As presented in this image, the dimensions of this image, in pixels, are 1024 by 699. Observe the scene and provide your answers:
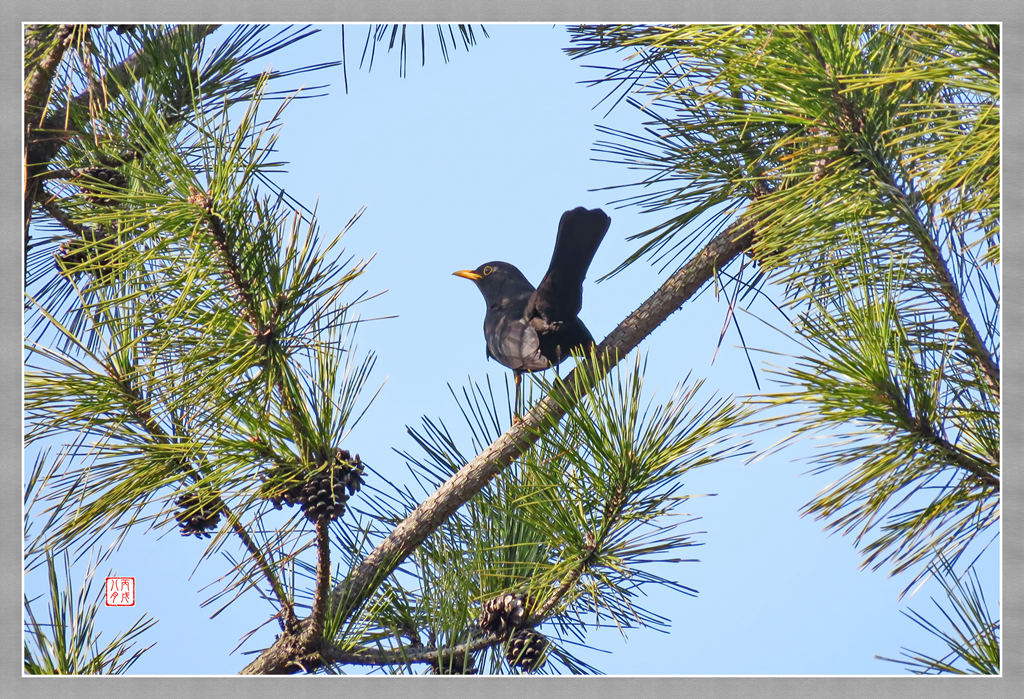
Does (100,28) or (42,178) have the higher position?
(100,28)

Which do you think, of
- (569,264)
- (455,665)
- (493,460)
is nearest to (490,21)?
(569,264)

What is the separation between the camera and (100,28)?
140 cm

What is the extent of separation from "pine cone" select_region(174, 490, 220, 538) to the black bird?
57 centimetres

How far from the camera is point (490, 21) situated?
135cm

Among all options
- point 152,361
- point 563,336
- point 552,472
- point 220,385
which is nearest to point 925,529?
point 552,472

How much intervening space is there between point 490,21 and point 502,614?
91 centimetres

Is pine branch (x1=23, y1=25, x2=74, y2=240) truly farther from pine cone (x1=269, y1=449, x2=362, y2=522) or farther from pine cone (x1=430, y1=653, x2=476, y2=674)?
pine cone (x1=430, y1=653, x2=476, y2=674)

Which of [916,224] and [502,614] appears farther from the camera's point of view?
[502,614]

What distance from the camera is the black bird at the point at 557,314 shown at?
5.26 ft

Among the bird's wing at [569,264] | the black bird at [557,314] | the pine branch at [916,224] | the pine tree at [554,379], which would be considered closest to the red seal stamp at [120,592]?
the pine tree at [554,379]

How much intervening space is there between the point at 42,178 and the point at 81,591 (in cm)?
67

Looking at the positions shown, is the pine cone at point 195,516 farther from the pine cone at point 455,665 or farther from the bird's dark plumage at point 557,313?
the bird's dark plumage at point 557,313

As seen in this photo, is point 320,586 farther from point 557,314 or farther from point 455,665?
point 557,314

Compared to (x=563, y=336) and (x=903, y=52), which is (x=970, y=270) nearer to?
(x=903, y=52)
